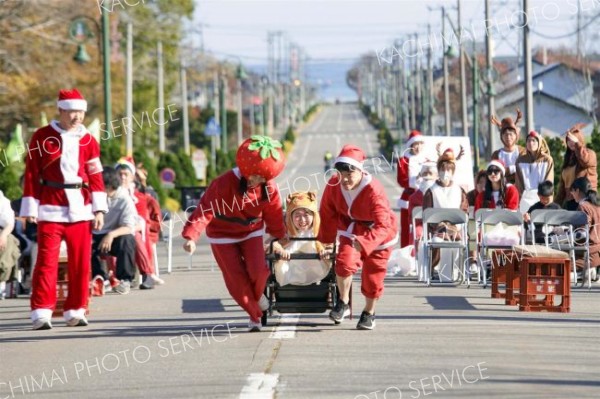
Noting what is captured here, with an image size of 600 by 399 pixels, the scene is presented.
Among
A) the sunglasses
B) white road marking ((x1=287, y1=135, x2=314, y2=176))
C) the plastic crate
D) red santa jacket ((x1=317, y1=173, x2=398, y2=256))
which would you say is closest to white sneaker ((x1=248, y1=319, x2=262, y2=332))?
red santa jacket ((x1=317, y1=173, x2=398, y2=256))

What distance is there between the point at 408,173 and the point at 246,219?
1035 cm

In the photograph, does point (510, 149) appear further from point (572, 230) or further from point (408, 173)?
point (572, 230)

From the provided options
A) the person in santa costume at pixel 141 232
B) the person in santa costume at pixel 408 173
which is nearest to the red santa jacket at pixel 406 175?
the person in santa costume at pixel 408 173

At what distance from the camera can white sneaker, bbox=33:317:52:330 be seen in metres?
14.6

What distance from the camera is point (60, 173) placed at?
48.3 feet

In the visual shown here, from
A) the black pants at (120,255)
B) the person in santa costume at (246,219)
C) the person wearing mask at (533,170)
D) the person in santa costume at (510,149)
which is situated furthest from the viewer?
the person in santa costume at (510,149)

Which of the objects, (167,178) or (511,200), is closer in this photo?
(511,200)

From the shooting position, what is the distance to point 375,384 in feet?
33.0

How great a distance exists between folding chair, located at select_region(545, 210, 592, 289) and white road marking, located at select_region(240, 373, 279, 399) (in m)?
9.49

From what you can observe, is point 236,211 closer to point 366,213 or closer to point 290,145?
point 366,213

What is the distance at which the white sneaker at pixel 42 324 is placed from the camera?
14555 mm

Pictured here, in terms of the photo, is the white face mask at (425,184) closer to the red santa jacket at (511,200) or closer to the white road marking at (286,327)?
the red santa jacket at (511,200)

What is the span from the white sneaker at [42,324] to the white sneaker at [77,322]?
0.78 ft

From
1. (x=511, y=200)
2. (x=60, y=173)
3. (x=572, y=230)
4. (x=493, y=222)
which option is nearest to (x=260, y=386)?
(x=60, y=173)
